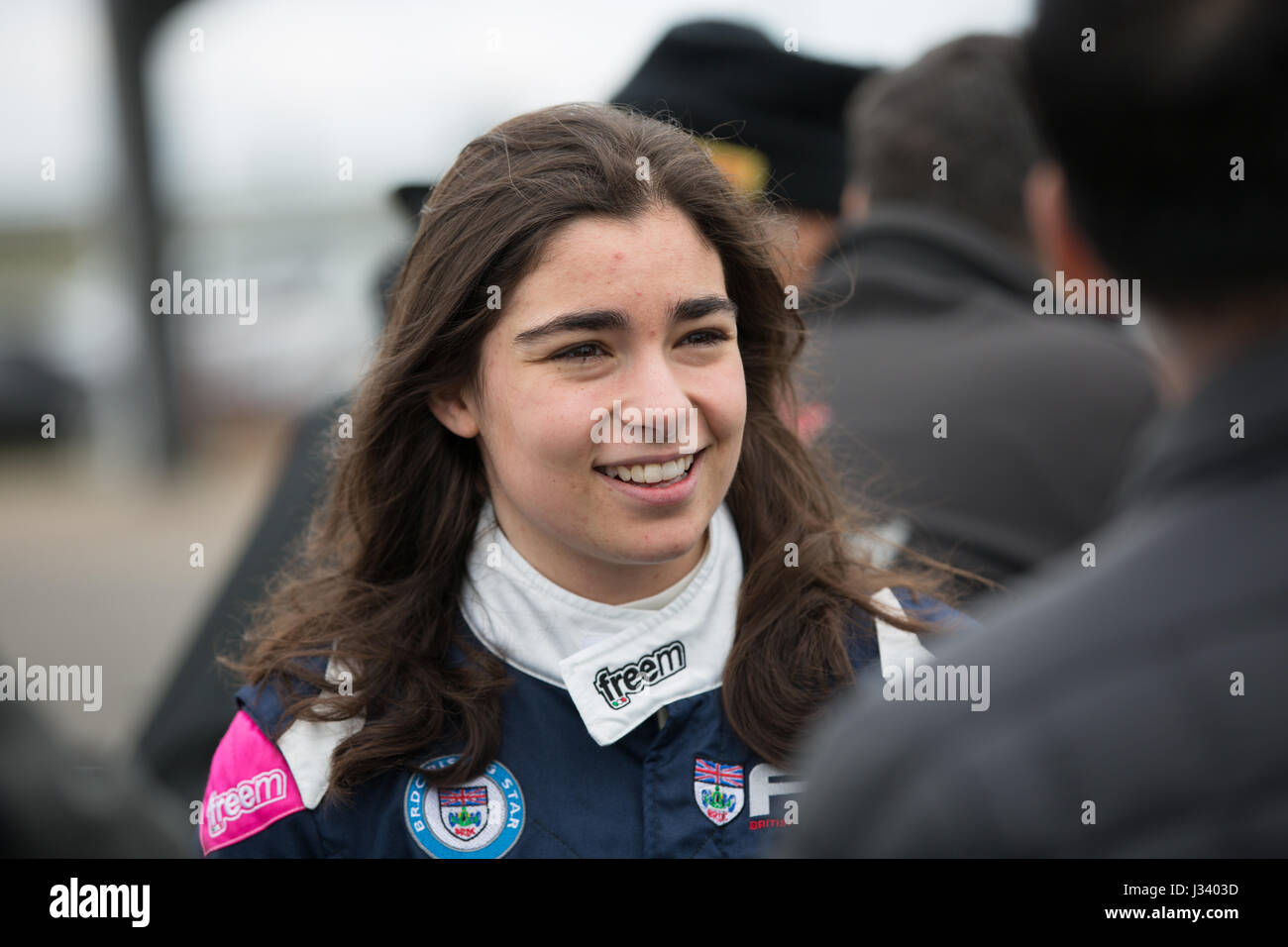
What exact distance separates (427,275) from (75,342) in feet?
56.8

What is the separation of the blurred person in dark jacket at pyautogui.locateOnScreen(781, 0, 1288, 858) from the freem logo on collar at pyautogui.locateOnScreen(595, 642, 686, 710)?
3.13 feet

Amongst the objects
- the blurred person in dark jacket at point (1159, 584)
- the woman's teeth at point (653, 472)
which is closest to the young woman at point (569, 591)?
the woman's teeth at point (653, 472)

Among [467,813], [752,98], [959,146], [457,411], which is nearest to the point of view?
[467,813]

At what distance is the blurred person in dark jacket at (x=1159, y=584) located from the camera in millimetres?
949

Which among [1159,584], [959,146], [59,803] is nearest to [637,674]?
[59,803]

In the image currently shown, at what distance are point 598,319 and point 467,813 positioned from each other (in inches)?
28.2

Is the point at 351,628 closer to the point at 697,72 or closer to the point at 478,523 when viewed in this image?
the point at 478,523

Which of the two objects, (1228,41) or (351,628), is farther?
(351,628)

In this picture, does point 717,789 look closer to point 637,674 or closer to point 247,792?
point 637,674

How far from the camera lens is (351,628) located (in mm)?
2322

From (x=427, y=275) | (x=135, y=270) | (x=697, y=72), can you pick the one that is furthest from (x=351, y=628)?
(x=135, y=270)

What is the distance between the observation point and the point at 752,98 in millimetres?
3885

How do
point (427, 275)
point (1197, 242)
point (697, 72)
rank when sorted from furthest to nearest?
point (697, 72)
point (427, 275)
point (1197, 242)

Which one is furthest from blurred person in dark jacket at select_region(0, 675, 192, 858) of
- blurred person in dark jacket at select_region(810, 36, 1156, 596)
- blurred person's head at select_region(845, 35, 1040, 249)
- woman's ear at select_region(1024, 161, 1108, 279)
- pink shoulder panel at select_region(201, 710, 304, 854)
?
blurred person's head at select_region(845, 35, 1040, 249)
